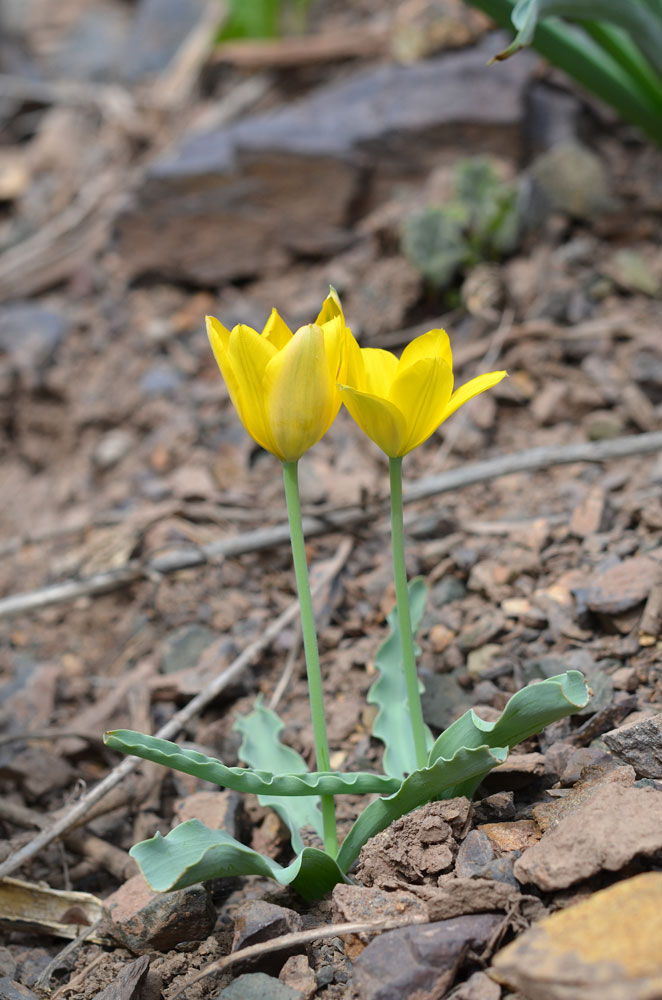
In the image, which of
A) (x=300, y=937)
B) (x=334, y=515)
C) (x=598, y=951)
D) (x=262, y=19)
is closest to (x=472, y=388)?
(x=598, y=951)

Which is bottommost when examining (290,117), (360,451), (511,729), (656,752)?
(360,451)

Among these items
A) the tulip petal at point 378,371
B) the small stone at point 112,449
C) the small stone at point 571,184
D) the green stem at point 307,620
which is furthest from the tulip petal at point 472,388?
the small stone at point 112,449

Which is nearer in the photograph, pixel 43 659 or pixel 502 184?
pixel 43 659

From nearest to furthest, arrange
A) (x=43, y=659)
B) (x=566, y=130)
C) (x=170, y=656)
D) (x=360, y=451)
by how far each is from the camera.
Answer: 1. (x=170, y=656)
2. (x=43, y=659)
3. (x=360, y=451)
4. (x=566, y=130)

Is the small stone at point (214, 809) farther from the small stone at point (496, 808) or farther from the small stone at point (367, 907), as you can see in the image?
the small stone at point (496, 808)

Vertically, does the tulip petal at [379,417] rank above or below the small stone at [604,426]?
above

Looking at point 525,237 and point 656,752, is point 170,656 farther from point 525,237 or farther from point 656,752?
point 525,237

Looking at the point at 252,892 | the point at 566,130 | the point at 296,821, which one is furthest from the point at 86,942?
the point at 566,130

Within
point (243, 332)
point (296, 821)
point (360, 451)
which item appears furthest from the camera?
point (360, 451)
